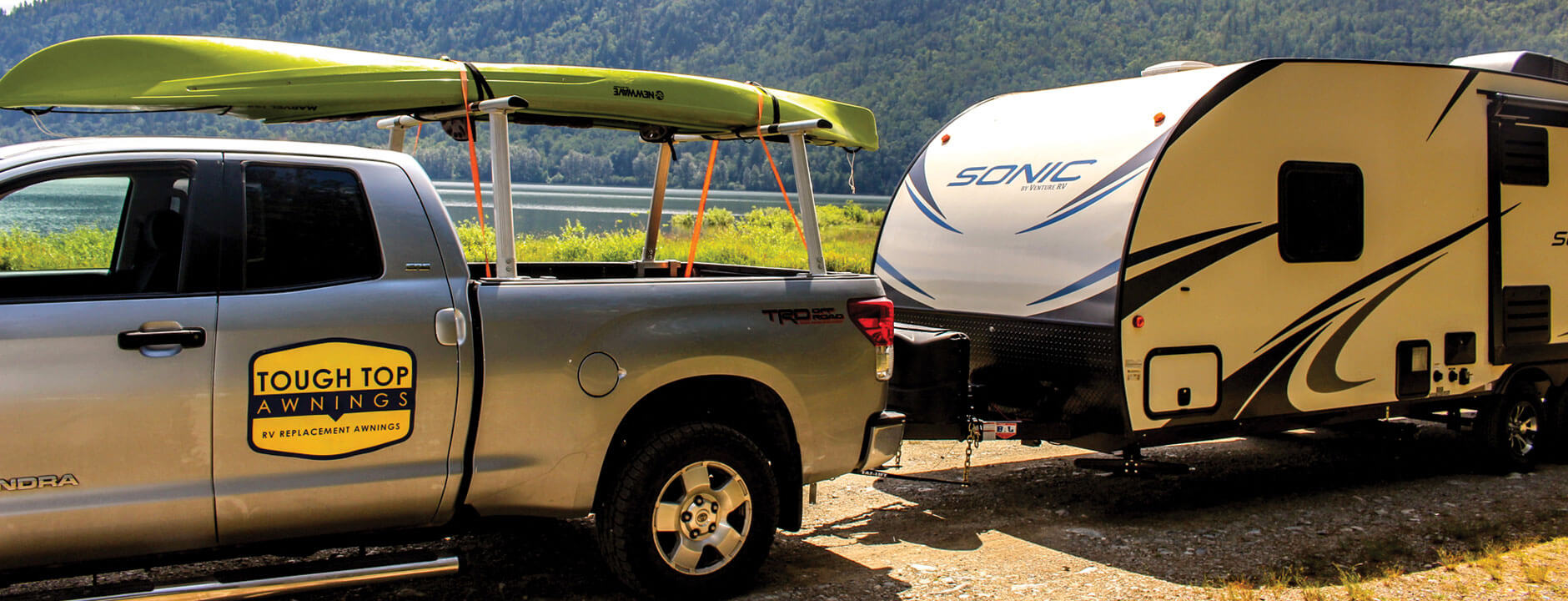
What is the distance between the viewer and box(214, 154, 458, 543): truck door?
13.0 ft

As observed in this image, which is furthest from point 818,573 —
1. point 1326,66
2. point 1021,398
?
point 1326,66

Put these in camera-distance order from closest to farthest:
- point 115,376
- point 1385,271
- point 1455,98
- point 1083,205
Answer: point 115,376 → point 1083,205 → point 1385,271 → point 1455,98

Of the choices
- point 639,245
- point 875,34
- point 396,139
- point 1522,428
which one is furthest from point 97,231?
point 875,34

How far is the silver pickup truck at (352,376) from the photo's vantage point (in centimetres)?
377

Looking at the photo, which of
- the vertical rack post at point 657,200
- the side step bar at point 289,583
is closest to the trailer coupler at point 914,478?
the vertical rack post at point 657,200

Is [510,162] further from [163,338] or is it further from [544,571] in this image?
[544,571]

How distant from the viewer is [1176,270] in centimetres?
656

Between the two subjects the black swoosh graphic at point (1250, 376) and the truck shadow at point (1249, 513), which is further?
the black swoosh graphic at point (1250, 376)

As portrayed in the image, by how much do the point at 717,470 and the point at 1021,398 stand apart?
2.63m

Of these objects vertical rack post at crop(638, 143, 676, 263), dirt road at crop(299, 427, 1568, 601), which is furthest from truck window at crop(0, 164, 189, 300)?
vertical rack post at crop(638, 143, 676, 263)

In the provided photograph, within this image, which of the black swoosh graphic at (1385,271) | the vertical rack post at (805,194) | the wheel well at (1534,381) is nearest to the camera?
the vertical rack post at (805,194)

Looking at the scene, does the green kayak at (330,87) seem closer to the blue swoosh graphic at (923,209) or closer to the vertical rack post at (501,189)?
the vertical rack post at (501,189)

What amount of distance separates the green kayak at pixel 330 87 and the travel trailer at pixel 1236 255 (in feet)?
5.57

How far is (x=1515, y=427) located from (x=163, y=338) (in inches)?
334
